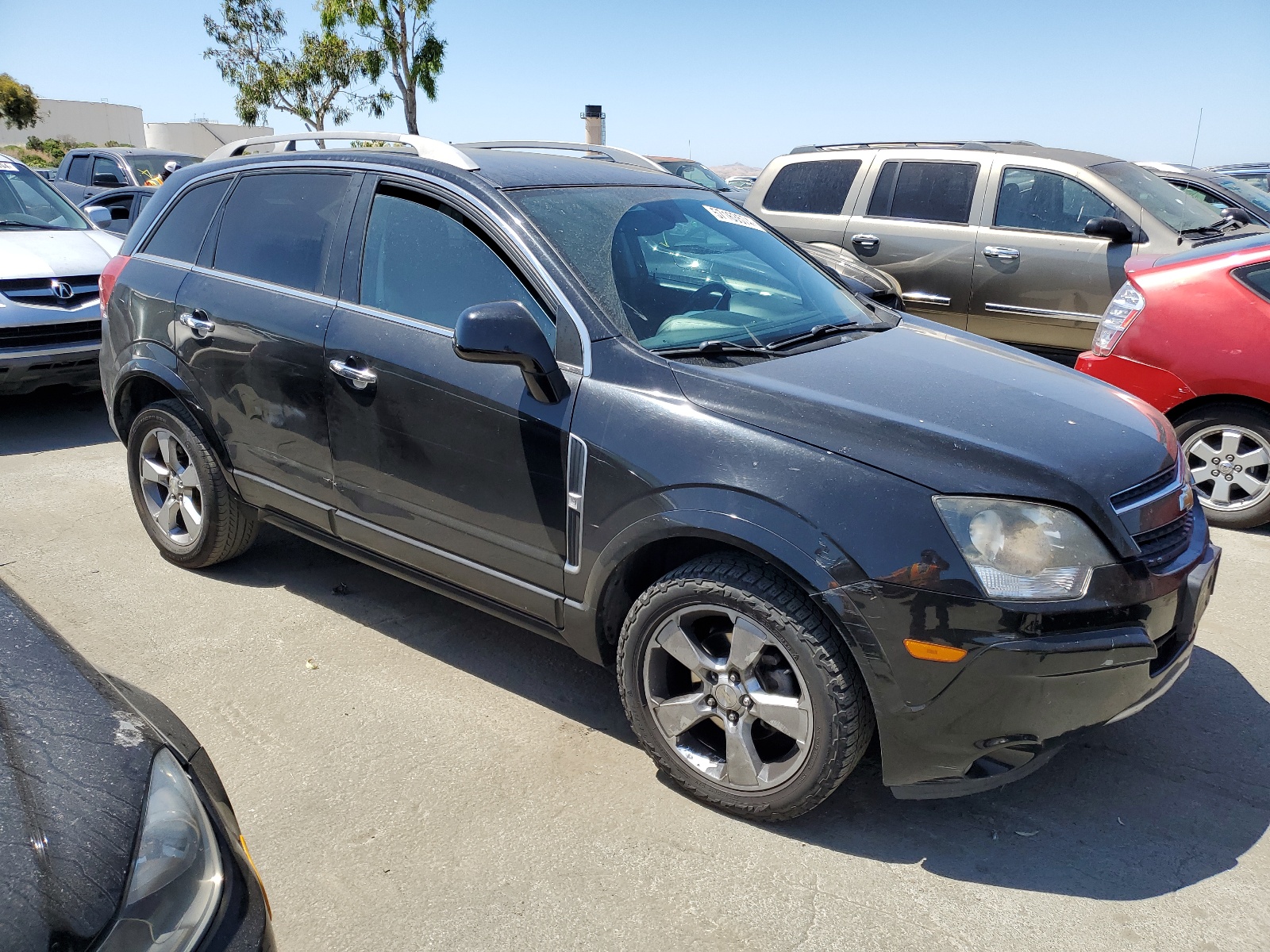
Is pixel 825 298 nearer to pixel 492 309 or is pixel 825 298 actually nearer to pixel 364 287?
pixel 492 309

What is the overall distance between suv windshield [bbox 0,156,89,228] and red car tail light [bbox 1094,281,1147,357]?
24.3ft

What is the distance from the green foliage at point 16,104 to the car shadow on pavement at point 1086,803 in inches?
2237

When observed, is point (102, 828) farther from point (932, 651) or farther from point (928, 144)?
point (928, 144)

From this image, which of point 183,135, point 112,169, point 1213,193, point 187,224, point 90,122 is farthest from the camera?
point 90,122

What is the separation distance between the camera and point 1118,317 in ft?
17.1

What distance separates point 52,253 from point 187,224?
3554 mm

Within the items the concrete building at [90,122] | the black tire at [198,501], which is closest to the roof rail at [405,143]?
the black tire at [198,501]

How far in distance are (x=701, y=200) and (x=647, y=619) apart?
1.90m

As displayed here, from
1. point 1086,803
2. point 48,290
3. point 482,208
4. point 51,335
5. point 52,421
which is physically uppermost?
point 482,208

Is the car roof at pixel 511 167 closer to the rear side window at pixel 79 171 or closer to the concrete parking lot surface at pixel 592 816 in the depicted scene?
the concrete parking lot surface at pixel 592 816

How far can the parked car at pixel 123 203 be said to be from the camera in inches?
401

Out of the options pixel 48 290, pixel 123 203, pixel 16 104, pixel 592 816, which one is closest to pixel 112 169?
pixel 123 203

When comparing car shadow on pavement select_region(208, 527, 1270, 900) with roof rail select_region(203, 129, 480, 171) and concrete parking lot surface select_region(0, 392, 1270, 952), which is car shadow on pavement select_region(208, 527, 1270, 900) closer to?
concrete parking lot surface select_region(0, 392, 1270, 952)

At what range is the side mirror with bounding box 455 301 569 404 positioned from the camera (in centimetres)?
285
